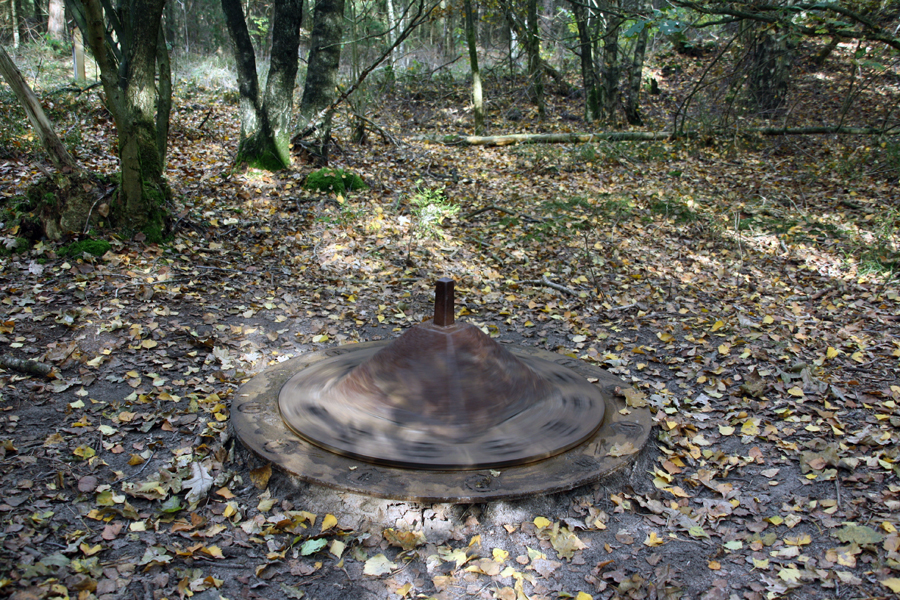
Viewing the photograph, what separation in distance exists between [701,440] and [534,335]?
6.05ft

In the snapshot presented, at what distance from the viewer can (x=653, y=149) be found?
1046 centimetres

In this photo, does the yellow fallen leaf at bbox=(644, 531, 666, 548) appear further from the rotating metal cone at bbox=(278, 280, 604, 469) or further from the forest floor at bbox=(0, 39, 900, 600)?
the rotating metal cone at bbox=(278, 280, 604, 469)

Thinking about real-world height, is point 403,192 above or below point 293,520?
above

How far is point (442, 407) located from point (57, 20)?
17.9 meters

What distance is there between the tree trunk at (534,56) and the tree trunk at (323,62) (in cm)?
436


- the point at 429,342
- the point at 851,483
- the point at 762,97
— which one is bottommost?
the point at 851,483

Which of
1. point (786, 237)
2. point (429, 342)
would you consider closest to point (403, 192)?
point (786, 237)

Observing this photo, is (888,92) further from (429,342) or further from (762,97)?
(429,342)

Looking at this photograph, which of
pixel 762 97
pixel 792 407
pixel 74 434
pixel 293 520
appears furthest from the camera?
pixel 762 97

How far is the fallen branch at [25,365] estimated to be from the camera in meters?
3.75

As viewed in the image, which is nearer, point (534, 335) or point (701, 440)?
point (701, 440)

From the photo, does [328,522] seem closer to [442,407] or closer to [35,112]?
[442,407]

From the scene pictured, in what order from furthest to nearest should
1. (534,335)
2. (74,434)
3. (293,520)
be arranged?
(534,335), (74,434), (293,520)

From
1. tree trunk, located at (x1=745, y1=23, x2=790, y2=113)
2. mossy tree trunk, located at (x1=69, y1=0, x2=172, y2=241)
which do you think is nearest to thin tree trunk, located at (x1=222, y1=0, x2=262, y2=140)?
mossy tree trunk, located at (x1=69, y1=0, x2=172, y2=241)
